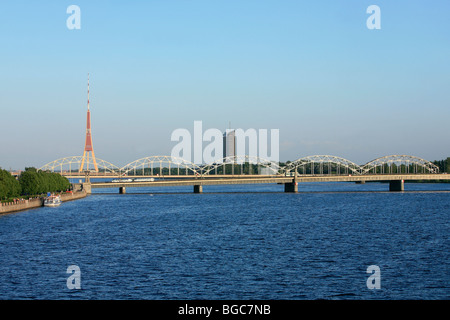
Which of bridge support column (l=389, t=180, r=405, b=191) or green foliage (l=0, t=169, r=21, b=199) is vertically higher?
green foliage (l=0, t=169, r=21, b=199)

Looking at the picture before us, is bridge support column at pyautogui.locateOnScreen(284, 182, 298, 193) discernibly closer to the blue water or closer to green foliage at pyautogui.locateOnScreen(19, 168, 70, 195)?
green foliage at pyautogui.locateOnScreen(19, 168, 70, 195)

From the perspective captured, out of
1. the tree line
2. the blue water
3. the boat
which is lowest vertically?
the blue water

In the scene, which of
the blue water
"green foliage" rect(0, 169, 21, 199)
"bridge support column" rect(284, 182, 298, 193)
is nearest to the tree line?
"green foliage" rect(0, 169, 21, 199)

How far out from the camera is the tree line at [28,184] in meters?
90.2

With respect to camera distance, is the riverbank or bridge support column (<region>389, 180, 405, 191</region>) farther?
bridge support column (<region>389, 180, 405, 191</region>)

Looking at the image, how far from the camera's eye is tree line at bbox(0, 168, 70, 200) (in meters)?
90.2

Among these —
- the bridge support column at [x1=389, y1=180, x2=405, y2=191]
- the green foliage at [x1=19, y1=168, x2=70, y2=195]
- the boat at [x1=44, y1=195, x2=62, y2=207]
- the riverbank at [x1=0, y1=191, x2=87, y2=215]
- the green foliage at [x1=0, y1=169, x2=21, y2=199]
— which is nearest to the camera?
the riverbank at [x1=0, y1=191, x2=87, y2=215]

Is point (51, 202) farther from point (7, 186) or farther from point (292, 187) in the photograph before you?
point (292, 187)

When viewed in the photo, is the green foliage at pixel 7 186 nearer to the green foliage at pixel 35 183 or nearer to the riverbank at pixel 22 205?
the riverbank at pixel 22 205

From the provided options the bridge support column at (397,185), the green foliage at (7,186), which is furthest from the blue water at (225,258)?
the bridge support column at (397,185)
